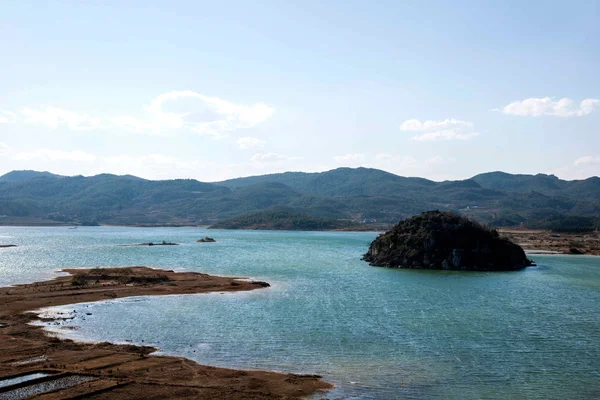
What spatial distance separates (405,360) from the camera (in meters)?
35.2

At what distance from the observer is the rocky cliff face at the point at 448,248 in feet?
322

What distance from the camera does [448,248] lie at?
99.6 m

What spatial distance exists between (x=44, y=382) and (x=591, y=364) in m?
33.5

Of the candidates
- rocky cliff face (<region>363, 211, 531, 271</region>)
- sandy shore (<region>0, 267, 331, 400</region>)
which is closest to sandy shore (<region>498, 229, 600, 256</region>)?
rocky cliff face (<region>363, 211, 531, 271</region>)

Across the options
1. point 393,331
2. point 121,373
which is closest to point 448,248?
point 393,331

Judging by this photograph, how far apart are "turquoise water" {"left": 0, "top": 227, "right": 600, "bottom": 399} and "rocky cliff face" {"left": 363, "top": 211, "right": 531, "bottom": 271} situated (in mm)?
16002

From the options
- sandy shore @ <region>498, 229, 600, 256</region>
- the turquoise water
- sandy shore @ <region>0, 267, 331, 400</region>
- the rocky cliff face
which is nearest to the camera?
sandy shore @ <region>0, 267, 331, 400</region>

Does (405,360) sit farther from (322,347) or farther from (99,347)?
(99,347)

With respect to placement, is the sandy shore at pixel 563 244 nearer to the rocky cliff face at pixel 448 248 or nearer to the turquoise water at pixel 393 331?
the rocky cliff face at pixel 448 248

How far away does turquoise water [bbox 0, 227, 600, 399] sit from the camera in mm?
31391

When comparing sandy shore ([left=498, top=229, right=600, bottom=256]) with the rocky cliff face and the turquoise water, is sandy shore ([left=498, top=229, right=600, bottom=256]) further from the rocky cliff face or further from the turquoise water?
the turquoise water

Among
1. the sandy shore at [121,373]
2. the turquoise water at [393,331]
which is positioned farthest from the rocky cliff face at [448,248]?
the sandy shore at [121,373]

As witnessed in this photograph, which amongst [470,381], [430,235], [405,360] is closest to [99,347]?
[405,360]

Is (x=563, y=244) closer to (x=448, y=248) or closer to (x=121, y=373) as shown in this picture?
(x=448, y=248)
